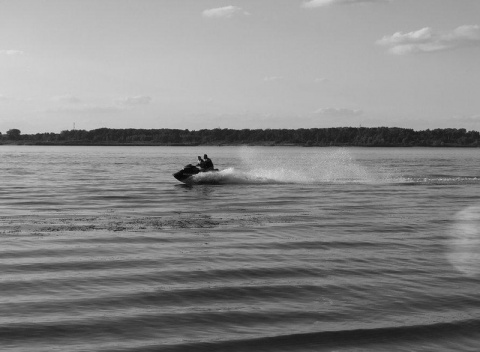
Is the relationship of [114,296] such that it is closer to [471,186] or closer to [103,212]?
[103,212]

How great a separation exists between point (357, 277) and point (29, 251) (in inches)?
334

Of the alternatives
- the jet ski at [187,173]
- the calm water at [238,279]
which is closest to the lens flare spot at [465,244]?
the calm water at [238,279]

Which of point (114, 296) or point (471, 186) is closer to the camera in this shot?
point (114, 296)

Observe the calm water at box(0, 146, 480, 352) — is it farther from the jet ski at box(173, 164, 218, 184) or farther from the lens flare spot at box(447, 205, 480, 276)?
the jet ski at box(173, 164, 218, 184)

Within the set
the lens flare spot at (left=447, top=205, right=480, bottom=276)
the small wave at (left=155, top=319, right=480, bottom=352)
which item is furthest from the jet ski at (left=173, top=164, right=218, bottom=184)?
the small wave at (left=155, top=319, right=480, bottom=352)

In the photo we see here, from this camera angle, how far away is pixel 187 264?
52.0 ft

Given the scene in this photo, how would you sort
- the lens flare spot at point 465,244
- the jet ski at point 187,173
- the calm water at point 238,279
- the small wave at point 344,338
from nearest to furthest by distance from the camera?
the small wave at point 344,338, the calm water at point 238,279, the lens flare spot at point 465,244, the jet ski at point 187,173

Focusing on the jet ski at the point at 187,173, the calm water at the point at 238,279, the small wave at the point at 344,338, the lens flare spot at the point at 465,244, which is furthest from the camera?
the jet ski at the point at 187,173

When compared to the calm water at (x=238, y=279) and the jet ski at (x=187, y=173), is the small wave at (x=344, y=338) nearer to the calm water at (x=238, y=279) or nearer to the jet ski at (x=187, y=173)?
the calm water at (x=238, y=279)

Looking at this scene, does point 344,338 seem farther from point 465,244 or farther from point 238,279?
point 465,244

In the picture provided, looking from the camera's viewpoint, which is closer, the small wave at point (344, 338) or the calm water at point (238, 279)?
the small wave at point (344, 338)

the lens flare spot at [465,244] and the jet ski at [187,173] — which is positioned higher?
the jet ski at [187,173]

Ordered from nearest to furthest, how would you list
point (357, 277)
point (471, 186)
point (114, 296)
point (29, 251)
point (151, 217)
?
point (114, 296), point (357, 277), point (29, 251), point (151, 217), point (471, 186)

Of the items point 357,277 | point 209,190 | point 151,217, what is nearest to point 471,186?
point 209,190
